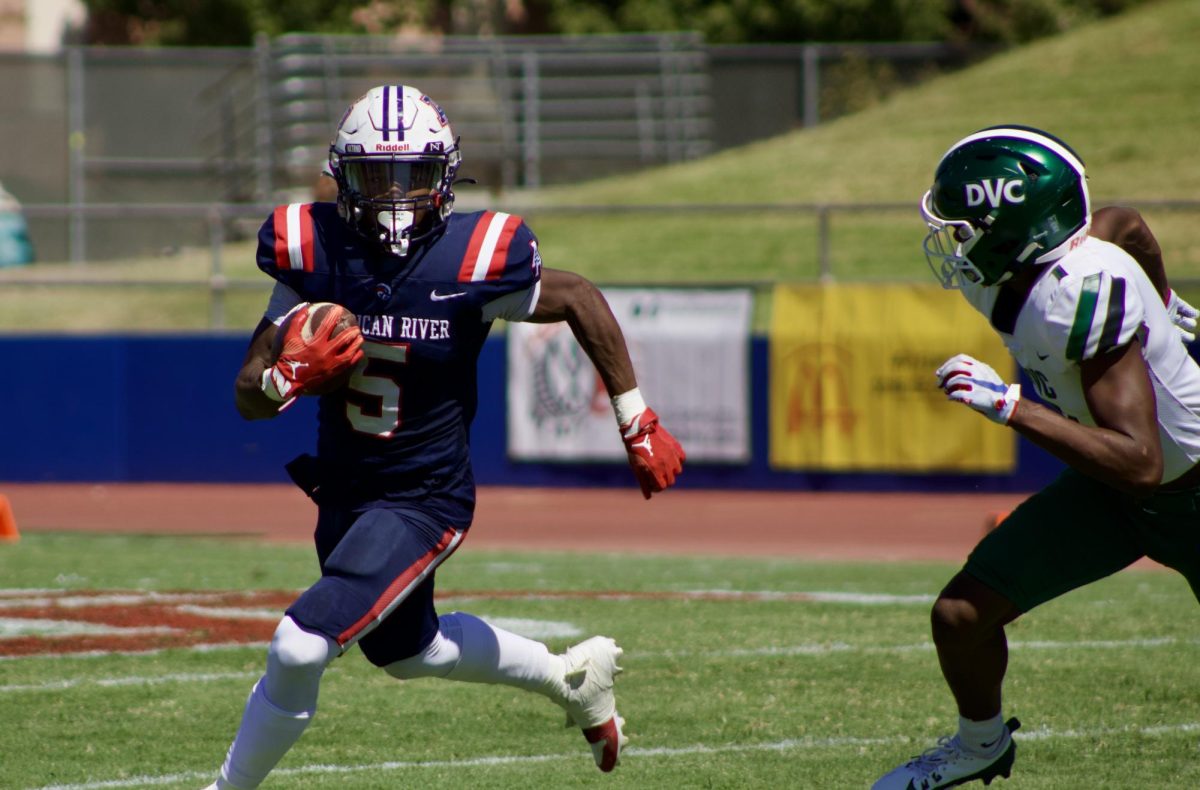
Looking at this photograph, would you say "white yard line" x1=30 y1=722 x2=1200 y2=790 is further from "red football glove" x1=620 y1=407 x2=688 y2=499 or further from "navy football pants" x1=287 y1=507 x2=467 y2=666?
"red football glove" x1=620 y1=407 x2=688 y2=499

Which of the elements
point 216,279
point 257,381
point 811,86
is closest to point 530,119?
point 811,86

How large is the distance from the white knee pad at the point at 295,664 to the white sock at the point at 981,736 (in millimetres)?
1619

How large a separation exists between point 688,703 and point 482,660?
1.18 meters

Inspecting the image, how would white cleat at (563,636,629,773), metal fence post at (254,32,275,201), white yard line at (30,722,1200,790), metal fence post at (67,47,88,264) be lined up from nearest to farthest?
white yard line at (30,722,1200,790) < white cleat at (563,636,629,773) < metal fence post at (254,32,275,201) < metal fence post at (67,47,88,264)

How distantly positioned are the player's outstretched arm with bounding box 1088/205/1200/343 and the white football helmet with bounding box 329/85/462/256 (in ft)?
6.04

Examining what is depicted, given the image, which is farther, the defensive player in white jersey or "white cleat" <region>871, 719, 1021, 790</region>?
"white cleat" <region>871, 719, 1021, 790</region>

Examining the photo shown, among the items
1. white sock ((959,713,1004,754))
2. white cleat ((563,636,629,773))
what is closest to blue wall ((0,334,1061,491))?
white cleat ((563,636,629,773))

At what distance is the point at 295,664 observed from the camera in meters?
3.83

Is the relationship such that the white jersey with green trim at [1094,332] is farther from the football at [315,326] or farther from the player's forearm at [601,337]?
the football at [315,326]

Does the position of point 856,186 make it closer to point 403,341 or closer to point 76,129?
point 76,129

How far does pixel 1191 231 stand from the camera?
56.3ft

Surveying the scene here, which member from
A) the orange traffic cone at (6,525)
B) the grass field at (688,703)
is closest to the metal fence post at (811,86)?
the orange traffic cone at (6,525)

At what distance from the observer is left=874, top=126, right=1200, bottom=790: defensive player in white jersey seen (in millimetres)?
3846

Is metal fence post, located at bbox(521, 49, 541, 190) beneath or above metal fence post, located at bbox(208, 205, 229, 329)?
above
